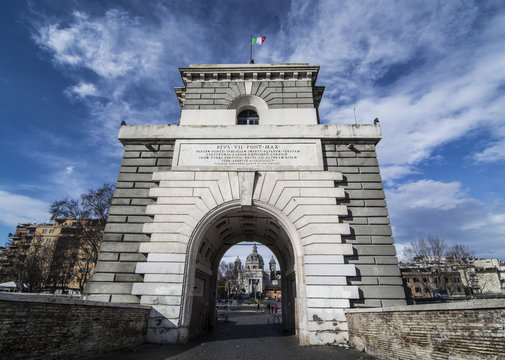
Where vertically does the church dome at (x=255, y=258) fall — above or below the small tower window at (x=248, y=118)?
above

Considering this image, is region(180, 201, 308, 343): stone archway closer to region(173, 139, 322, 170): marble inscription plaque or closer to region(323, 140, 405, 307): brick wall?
region(173, 139, 322, 170): marble inscription plaque

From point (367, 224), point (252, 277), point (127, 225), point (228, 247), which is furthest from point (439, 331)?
point (252, 277)

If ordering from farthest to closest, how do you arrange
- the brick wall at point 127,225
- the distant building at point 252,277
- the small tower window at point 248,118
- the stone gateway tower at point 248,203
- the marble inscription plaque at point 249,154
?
the distant building at point 252,277 → the small tower window at point 248,118 → the marble inscription plaque at point 249,154 → the brick wall at point 127,225 → the stone gateway tower at point 248,203

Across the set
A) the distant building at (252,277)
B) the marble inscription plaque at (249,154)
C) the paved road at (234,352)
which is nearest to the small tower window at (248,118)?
the marble inscription plaque at (249,154)

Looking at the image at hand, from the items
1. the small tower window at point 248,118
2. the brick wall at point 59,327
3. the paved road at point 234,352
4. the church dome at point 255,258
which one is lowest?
the paved road at point 234,352

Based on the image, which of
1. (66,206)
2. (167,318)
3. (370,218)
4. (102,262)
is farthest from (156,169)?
(66,206)

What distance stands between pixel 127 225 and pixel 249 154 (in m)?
6.30

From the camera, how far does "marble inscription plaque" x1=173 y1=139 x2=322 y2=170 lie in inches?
507

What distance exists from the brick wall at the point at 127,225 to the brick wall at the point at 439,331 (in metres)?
8.67

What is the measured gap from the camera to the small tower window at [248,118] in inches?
598

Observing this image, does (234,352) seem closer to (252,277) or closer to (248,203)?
(248,203)

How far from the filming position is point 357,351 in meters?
9.09

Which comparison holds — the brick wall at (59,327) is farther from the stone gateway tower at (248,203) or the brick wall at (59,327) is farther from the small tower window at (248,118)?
the small tower window at (248,118)

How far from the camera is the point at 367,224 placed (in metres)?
Answer: 11.8
